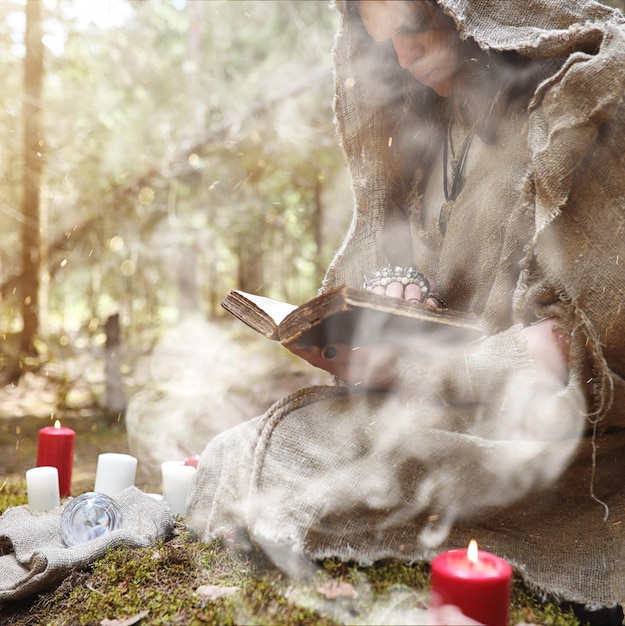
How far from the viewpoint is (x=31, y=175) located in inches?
264

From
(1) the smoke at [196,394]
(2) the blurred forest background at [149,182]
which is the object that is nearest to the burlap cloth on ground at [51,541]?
(1) the smoke at [196,394]

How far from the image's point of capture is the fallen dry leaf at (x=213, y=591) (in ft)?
5.82

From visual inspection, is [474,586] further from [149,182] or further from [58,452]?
[149,182]

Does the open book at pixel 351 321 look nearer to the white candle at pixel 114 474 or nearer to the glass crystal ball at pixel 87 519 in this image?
the glass crystal ball at pixel 87 519

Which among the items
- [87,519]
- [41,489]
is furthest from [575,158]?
[41,489]

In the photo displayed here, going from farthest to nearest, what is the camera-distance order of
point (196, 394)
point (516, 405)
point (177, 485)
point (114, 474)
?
point (196, 394) → point (114, 474) → point (177, 485) → point (516, 405)

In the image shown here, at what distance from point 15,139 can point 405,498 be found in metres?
6.42

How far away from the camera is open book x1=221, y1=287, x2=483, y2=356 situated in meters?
1.64

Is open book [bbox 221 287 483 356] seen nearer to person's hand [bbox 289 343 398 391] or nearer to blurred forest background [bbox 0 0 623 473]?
person's hand [bbox 289 343 398 391]

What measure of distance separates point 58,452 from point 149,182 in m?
5.83

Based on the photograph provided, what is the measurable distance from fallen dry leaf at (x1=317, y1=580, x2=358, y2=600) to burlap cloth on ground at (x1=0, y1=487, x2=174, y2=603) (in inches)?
28.9

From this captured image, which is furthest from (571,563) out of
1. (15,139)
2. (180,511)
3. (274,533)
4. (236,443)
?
(15,139)

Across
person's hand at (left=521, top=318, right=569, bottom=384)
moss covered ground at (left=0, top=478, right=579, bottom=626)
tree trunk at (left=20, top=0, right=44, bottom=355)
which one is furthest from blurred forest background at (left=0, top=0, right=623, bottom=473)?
person's hand at (left=521, top=318, right=569, bottom=384)

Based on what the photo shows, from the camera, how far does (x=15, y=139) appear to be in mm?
6852
